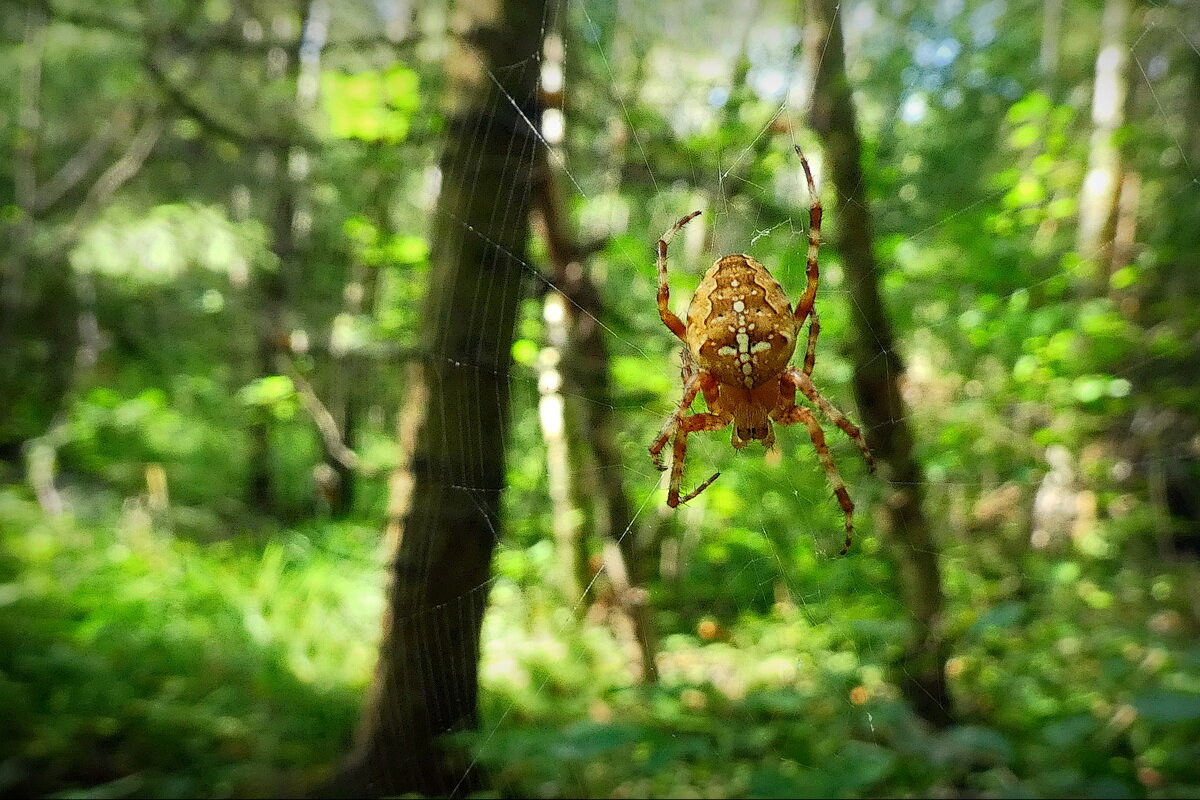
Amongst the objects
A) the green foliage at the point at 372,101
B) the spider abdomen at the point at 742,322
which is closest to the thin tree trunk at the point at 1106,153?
the spider abdomen at the point at 742,322

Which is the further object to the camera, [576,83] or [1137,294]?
[1137,294]

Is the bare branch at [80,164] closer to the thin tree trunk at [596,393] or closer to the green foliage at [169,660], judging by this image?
the green foliage at [169,660]

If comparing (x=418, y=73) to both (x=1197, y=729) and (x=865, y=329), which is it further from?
(x=1197, y=729)

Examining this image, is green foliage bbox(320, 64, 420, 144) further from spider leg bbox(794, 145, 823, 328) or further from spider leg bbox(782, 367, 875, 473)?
spider leg bbox(782, 367, 875, 473)

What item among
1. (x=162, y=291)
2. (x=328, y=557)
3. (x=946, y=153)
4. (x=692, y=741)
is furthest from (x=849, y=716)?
(x=162, y=291)

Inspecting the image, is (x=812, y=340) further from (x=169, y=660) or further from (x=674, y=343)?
(x=169, y=660)
